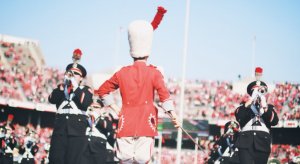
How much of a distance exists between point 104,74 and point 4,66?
37.8 ft

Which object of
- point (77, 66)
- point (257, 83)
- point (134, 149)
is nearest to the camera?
point (134, 149)

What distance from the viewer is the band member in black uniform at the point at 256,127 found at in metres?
Answer: 9.48

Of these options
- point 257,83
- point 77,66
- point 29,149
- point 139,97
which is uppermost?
point 77,66

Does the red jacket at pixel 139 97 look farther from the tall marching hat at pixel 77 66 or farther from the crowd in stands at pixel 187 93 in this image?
the crowd in stands at pixel 187 93

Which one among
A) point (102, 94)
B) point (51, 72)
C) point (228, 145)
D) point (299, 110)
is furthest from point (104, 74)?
point (102, 94)

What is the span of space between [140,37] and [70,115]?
376cm

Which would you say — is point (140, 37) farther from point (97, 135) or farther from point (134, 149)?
point (97, 135)

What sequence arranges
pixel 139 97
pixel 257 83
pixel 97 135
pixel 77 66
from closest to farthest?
pixel 139 97, pixel 77 66, pixel 257 83, pixel 97 135

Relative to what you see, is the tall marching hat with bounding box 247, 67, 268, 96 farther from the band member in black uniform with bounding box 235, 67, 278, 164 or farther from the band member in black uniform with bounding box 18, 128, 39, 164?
the band member in black uniform with bounding box 18, 128, 39, 164

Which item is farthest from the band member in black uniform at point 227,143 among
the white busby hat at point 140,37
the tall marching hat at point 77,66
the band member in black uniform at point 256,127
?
the white busby hat at point 140,37

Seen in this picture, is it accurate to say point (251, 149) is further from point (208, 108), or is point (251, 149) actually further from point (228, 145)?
point (208, 108)

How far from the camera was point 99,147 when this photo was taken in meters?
12.6

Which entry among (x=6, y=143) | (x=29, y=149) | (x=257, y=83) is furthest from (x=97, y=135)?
(x=257, y=83)

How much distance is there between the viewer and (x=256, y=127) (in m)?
9.66
